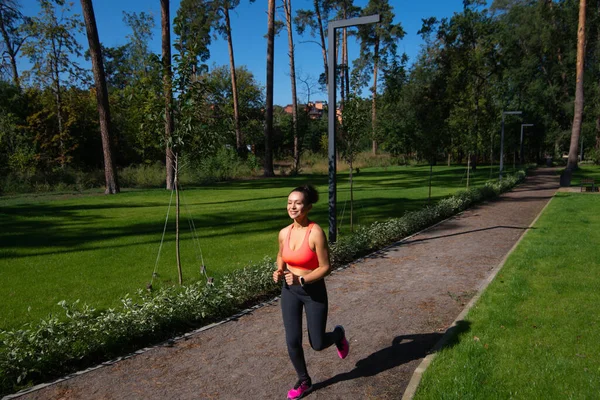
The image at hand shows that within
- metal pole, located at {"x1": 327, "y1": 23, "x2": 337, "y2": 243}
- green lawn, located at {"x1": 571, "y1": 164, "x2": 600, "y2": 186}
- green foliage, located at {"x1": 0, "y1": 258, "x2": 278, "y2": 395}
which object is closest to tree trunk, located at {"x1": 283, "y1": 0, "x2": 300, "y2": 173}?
green lawn, located at {"x1": 571, "y1": 164, "x2": 600, "y2": 186}

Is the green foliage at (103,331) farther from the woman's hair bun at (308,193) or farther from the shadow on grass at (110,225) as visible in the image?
the shadow on grass at (110,225)

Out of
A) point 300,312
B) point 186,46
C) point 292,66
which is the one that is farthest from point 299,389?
point 292,66

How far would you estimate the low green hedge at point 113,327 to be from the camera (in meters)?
3.79

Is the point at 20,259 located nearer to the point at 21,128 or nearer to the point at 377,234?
the point at 377,234

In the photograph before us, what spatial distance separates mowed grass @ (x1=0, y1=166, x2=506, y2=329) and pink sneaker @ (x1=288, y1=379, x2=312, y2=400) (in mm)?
3279

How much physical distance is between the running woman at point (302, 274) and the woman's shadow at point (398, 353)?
0.61 meters

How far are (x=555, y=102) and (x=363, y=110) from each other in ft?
158

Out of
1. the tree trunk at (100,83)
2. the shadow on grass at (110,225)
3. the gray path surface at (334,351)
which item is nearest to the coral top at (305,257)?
the gray path surface at (334,351)

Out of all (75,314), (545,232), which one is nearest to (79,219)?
(75,314)

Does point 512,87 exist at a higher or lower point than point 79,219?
higher

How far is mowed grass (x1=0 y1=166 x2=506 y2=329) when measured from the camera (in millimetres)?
6285

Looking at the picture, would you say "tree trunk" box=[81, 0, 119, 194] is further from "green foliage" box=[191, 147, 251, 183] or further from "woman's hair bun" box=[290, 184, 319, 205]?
"woman's hair bun" box=[290, 184, 319, 205]

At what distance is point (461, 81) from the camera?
1909 centimetres

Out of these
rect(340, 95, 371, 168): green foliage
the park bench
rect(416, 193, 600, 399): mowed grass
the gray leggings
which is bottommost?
the park bench
